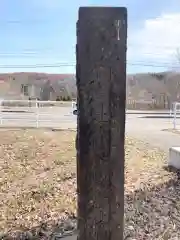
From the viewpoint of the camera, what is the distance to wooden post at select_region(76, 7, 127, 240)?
185 cm

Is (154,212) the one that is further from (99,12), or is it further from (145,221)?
(99,12)

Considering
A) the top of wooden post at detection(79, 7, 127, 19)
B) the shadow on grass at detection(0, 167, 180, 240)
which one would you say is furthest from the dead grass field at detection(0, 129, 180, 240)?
the top of wooden post at detection(79, 7, 127, 19)

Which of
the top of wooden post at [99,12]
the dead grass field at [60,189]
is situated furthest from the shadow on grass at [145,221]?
the top of wooden post at [99,12]

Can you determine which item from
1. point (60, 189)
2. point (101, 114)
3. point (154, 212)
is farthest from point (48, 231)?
point (101, 114)

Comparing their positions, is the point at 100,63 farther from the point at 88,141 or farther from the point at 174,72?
the point at 174,72

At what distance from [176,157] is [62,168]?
2.39m

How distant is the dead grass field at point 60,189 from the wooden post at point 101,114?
170 cm

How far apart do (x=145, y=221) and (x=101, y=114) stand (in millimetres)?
2318

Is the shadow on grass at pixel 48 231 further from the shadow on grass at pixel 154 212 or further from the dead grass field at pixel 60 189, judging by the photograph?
the shadow on grass at pixel 154 212

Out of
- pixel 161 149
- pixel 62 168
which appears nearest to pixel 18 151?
pixel 62 168

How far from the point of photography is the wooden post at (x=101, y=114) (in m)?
1.85

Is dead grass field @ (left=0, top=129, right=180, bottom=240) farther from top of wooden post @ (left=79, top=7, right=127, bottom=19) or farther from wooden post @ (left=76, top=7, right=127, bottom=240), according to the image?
top of wooden post @ (left=79, top=7, right=127, bottom=19)

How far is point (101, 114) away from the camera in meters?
1.90

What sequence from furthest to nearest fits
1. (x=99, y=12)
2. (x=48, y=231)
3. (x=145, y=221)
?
1. (x=48, y=231)
2. (x=145, y=221)
3. (x=99, y=12)
